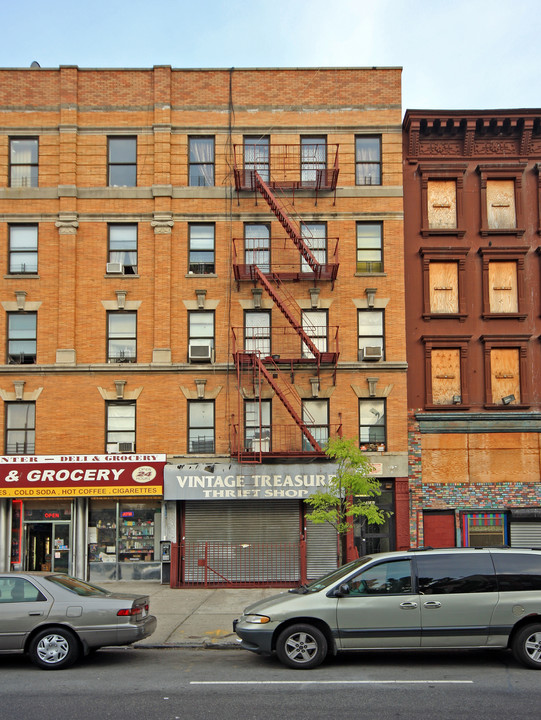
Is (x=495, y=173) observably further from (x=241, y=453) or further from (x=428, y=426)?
(x=241, y=453)

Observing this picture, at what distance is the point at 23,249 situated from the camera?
2420 cm

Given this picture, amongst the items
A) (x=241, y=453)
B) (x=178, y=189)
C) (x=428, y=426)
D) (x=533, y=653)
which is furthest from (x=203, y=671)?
(x=178, y=189)

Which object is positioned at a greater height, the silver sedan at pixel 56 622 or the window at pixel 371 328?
the window at pixel 371 328

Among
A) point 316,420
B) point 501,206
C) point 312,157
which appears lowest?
point 316,420

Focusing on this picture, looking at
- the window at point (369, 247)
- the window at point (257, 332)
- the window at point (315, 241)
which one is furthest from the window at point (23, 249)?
the window at point (369, 247)

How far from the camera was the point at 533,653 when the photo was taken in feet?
36.5

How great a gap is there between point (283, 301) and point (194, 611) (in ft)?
33.4

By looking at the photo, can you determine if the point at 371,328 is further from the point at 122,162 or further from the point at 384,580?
the point at 384,580

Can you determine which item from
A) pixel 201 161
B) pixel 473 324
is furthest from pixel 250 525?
pixel 201 161

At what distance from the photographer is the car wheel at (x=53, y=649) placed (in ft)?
37.0

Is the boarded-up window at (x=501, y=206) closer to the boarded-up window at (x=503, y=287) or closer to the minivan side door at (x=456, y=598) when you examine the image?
the boarded-up window at (x=503, y=287)

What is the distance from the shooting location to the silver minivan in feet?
36.6

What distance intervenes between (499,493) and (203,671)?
46.9ft

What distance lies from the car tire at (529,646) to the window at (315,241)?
1470cm
